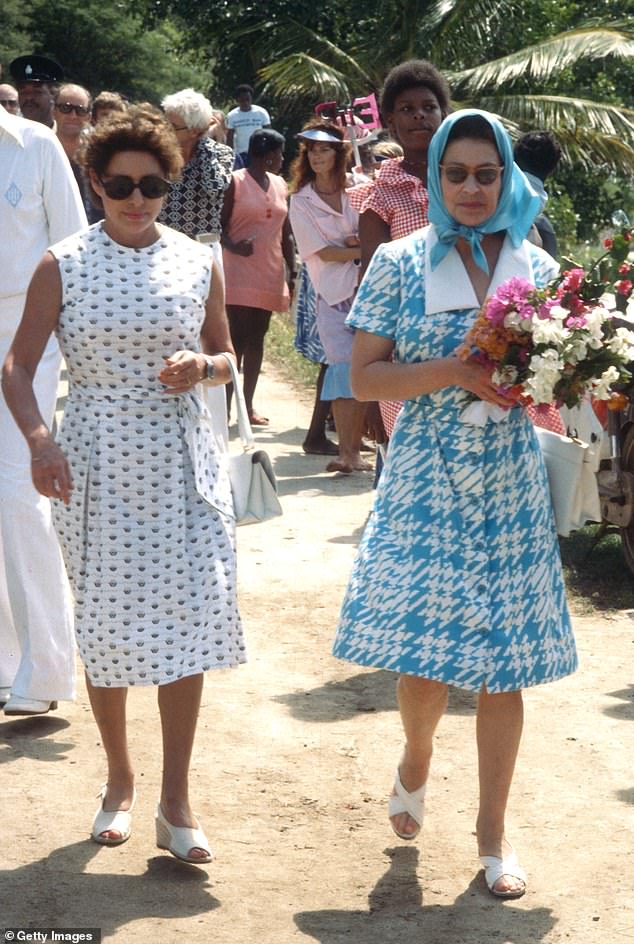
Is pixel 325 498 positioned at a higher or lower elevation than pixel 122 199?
lower

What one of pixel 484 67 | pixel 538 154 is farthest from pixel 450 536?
pixel 484 67

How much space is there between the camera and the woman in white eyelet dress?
14.3ft

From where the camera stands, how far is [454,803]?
500cm

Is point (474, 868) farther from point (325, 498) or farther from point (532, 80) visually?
point (532, 80)

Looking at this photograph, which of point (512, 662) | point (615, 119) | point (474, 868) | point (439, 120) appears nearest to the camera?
point (512, 662)

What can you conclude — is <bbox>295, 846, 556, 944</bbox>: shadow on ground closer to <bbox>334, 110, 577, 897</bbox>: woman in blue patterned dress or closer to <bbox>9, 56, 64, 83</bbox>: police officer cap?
<bbox>334, 110, 577, 897</bbox>: woman in blue patterned dress

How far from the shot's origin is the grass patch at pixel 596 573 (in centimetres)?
746

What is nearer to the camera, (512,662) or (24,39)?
(512,662)

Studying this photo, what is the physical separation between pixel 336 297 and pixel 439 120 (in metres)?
3.89

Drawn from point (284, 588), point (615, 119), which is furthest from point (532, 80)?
point (284, 588)

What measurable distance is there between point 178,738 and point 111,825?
1.15ft

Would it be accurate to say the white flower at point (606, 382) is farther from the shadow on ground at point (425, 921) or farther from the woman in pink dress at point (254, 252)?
the woman in pink dress at point (254, 252)

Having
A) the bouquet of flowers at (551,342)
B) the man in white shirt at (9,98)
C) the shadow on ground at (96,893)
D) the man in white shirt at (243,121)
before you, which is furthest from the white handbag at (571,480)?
the man in white shirt at (243,121)

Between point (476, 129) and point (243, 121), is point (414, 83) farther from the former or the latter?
point (243, 121)
